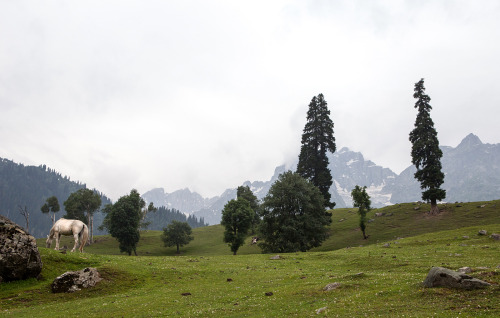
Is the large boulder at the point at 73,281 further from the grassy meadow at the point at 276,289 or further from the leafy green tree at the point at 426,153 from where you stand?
the leafy green tree at the point at 426,153

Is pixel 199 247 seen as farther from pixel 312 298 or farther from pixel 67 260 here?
pixel 312 298

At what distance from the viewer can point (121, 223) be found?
8719 centimetres

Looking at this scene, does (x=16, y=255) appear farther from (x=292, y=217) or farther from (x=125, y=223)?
(x=125, y=223)

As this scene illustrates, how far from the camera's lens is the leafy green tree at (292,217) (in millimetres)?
56688

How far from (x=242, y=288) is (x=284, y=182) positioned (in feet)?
122

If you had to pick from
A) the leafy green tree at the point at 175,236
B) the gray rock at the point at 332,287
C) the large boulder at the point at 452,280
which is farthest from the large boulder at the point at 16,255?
the leafy green tree at the point at 175,236

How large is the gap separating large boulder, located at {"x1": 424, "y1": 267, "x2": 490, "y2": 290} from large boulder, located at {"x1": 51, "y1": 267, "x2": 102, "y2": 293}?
2636 cm

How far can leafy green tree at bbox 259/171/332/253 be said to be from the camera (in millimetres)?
56688

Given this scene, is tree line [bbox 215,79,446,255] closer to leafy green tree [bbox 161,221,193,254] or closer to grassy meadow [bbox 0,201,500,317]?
grassy meadow [bbox 0,201,500,317]

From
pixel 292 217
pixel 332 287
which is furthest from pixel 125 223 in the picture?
pixel 332 287

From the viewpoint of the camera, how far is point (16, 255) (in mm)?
25078

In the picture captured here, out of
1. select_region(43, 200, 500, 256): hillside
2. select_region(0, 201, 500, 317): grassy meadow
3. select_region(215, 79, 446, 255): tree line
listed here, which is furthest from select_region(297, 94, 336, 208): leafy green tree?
select_region(0, 201, 500, 317): grassy meadow

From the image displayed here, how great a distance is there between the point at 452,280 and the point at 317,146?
220 ft

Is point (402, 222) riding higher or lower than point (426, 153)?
lower
